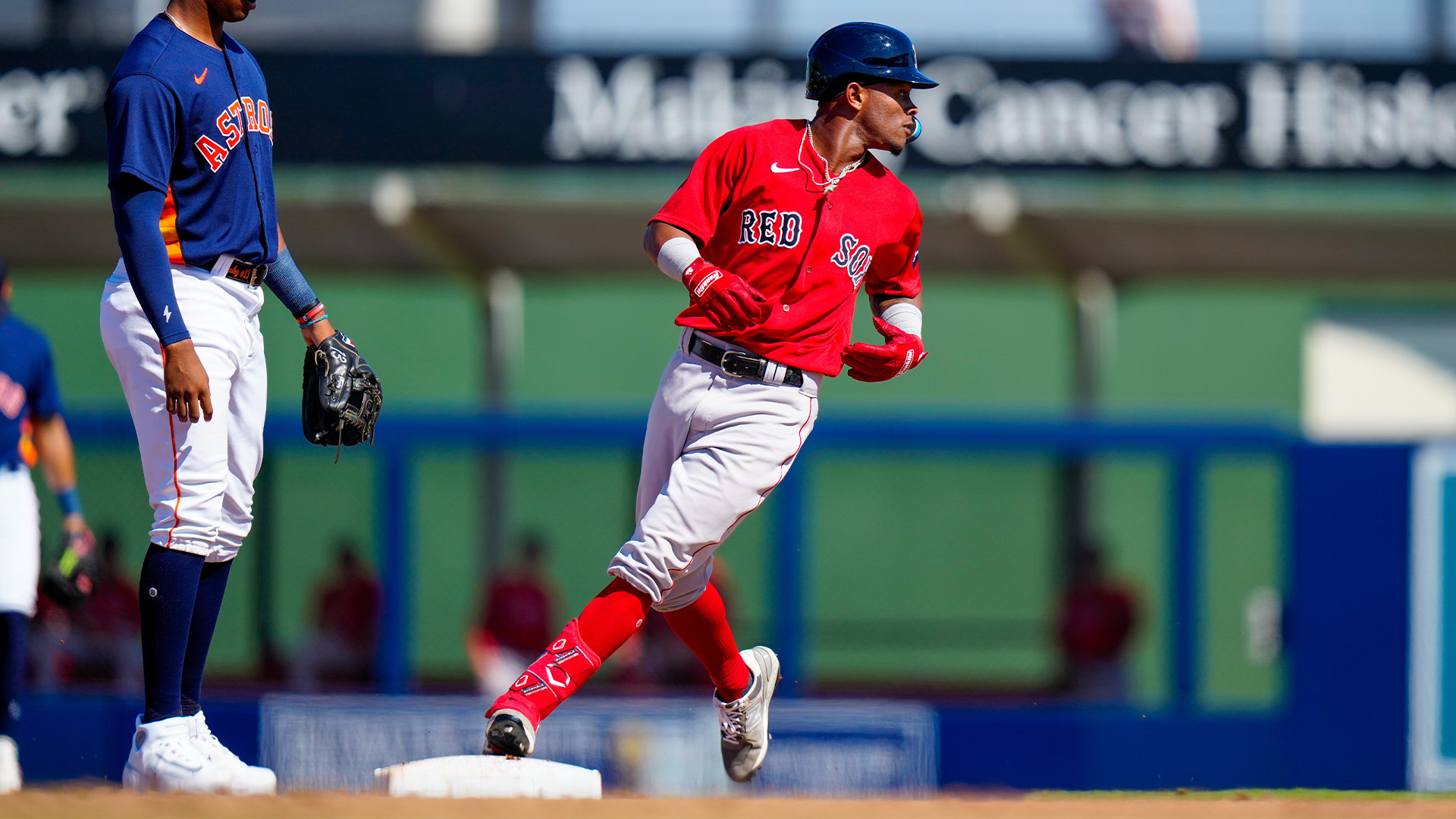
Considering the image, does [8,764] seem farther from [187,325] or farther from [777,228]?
[777,228]

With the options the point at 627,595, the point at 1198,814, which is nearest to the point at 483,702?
the point at 627,595

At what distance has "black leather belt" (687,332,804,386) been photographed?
3.37 m

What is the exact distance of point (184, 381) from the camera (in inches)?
119

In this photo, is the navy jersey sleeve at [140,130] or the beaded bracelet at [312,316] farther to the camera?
the beaded bracelet at [312,316]

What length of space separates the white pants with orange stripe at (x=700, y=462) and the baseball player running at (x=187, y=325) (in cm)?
83

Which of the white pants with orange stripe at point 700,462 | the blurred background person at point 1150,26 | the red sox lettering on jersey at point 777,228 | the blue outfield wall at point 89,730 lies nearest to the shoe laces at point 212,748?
the white pants with orange stripe at point 700,462

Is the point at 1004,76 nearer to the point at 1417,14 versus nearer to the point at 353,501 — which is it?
the point at 1417,14

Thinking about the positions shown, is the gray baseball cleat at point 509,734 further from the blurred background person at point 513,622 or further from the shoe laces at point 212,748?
the blurred background person at point 513,622

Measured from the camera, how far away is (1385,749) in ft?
22.1

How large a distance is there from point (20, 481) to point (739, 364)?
2.59 m

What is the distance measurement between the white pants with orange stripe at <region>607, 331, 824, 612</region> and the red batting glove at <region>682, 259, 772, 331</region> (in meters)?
0.17

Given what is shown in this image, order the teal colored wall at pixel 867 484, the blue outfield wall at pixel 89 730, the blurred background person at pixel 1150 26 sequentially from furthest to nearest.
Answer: the blurred background person at pixel 1150 26 < the teal colored wall at pixel 867 484 < the blue outfield wall at pixel 89 730

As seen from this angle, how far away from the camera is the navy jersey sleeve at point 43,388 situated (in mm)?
4863

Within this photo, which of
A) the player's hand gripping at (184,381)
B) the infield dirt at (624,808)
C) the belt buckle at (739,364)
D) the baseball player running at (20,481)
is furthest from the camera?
the baseball player running at (20,481)
